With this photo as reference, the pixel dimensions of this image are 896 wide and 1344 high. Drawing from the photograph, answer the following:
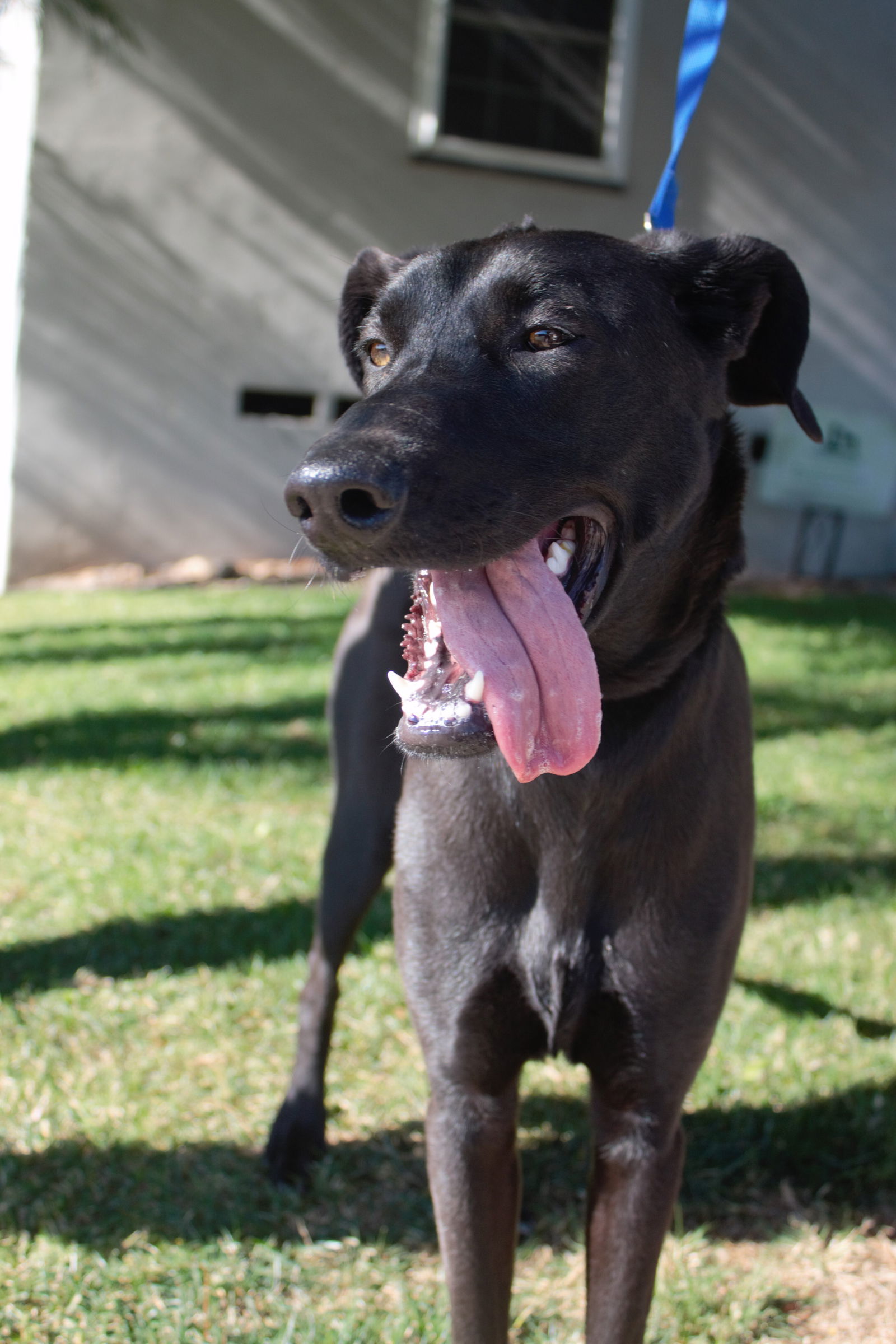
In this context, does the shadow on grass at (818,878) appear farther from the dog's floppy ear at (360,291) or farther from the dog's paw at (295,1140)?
the dog's floppy ear at (360,291)

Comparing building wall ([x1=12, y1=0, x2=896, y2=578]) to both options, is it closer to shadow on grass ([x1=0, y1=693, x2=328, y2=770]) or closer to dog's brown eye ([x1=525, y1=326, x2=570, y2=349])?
shadow on grass ([x1=0, y1=693, x2=328, y2=770])

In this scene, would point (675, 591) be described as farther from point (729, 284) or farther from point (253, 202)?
point (253, 202)

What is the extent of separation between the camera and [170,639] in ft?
25.5

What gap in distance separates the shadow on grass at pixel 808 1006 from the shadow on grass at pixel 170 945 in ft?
3.82

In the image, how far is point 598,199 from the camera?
1059 cm

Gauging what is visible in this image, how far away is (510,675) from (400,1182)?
5.23 ft

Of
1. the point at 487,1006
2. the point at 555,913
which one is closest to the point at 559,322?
the point at 555,913

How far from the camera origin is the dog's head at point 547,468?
62.3 inches

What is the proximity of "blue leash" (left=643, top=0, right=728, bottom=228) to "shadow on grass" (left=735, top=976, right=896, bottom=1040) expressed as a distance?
2144 mm

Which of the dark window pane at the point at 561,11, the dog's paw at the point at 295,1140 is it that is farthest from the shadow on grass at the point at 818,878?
the dark window pane at the point at 561,11

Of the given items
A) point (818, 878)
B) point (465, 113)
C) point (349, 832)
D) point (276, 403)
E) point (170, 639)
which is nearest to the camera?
point (349, 832)

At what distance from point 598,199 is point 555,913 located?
387 inches

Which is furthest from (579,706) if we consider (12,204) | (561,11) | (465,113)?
(561,11)

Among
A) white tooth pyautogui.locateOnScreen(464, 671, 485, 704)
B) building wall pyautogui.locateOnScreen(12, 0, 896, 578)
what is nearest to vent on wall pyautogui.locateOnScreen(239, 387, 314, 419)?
building wall pyautogui.locateOnScreen(12, 0, 896, 578)
